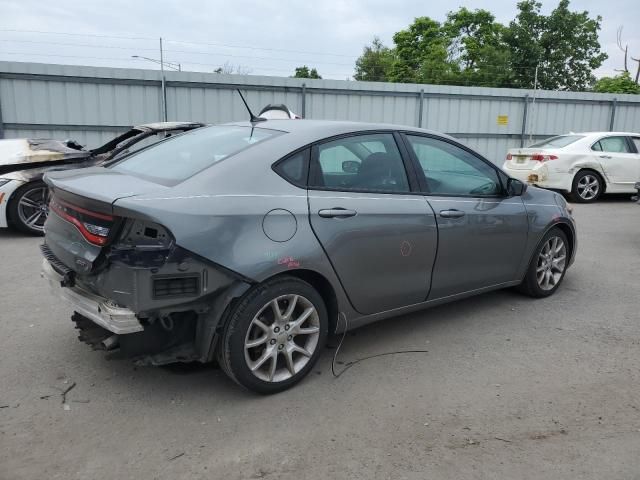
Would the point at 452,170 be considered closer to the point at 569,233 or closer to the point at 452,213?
the point at 452,213

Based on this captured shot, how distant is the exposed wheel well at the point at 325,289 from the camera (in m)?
3.29

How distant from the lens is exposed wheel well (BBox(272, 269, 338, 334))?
3287mm

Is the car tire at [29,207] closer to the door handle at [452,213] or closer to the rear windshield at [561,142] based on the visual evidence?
the door handle at [452,213]

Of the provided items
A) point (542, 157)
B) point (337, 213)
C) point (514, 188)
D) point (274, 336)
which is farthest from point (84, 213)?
point (542, 157)

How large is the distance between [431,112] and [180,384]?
1342 cm

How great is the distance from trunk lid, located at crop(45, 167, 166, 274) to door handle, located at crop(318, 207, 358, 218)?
933mm

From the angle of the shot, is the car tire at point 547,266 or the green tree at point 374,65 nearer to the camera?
the car tire at point 547,266

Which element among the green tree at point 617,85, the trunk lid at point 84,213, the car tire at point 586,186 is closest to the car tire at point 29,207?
the trunk lid at point 84,213

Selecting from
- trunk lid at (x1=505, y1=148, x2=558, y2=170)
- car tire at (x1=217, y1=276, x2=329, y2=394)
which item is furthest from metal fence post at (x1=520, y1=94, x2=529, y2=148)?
car tire at (x1=217, y1=276, x2=329, y2=394)

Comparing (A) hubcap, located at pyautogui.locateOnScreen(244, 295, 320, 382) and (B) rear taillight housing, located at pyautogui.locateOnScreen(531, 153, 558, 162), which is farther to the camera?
(B) rear taillight housing, located at pyautogui.locateOnScreen(531, 153, 558, 162)

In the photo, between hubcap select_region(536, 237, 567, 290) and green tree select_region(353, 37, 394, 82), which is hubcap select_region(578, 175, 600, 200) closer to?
hubcap select_region(536, 237, 567, 290)

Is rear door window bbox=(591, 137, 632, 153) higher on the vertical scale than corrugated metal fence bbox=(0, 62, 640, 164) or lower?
lower

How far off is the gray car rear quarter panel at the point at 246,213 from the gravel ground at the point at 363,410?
2.43 ft

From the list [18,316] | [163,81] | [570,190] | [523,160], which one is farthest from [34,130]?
[570,190]
